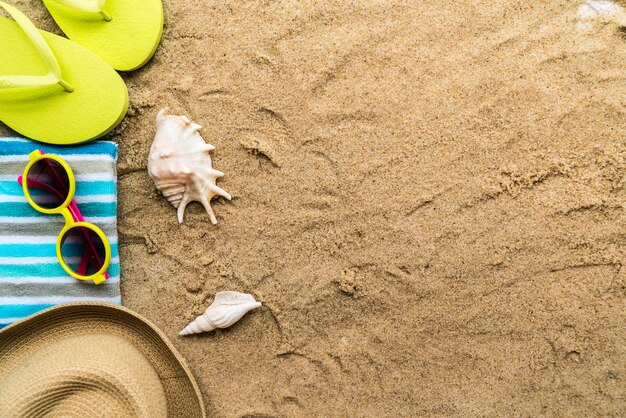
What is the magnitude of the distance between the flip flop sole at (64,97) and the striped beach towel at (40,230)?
0.04 metres

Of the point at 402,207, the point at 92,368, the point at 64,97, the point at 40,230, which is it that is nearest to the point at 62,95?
the point at 64,97

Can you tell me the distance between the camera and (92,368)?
1.01m

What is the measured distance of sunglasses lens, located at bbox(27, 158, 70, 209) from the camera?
1119 millimetres

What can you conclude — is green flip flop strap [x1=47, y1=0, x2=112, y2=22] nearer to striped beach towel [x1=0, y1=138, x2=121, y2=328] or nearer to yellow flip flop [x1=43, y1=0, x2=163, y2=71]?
yellow flip flop [x1=43, y1=0, x2=163, y2=71]

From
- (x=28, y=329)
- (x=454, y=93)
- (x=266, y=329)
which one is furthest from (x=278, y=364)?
(x=454, y=93)

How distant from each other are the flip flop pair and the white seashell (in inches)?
21.2

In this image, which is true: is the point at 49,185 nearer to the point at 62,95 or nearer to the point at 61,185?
the point at 61,185

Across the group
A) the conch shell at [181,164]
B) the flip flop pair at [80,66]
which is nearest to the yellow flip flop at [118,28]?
the flip flop pair at [80,66]

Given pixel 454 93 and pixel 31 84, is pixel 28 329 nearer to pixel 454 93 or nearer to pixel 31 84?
pixel 31 84

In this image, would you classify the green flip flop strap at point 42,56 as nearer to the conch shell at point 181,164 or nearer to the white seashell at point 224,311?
the conch shell at point 181,164

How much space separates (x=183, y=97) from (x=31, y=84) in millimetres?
364

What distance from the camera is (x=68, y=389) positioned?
1.00m

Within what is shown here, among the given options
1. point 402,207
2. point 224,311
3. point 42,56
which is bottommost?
point 224,311

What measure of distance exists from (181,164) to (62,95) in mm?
374
